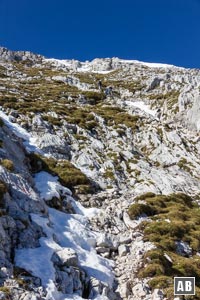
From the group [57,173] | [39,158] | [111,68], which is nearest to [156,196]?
[57,173]

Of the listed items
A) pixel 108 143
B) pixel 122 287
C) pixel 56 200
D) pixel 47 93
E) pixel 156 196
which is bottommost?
pixel 122 287

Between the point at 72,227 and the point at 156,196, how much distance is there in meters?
10.9

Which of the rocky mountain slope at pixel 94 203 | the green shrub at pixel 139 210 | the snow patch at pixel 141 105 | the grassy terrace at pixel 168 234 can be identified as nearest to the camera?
the rocky mountain slope at pixel 94 203

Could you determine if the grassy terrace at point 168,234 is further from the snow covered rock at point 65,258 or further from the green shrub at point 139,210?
the snow covered rock at point 65,258

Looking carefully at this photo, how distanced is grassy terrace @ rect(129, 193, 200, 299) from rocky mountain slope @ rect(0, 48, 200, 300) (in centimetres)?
7

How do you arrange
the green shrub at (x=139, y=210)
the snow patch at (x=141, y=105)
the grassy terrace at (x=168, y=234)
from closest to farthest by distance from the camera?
1. the grassy terrace at (x=168, y=234)
2. the green shrub at (x=139, y=210)
3. the snow patch at (x=141, y=105)

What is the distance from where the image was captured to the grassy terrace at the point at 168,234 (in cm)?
2048

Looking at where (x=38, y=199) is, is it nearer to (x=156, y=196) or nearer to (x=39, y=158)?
(x=39, y=158)

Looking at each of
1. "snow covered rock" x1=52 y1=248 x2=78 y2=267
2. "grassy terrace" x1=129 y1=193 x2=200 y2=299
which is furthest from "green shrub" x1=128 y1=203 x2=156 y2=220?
"snow covered rock" x1=52 y1=248 x2=78 y2=267

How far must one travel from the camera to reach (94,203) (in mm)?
29812

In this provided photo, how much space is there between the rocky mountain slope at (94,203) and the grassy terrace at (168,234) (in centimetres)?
7

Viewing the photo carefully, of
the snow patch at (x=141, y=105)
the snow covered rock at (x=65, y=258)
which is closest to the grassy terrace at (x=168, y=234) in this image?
the snow covered rock at (x=65, y=258)

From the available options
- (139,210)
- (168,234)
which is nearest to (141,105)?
(139,210)

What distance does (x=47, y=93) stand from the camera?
7094 cm
